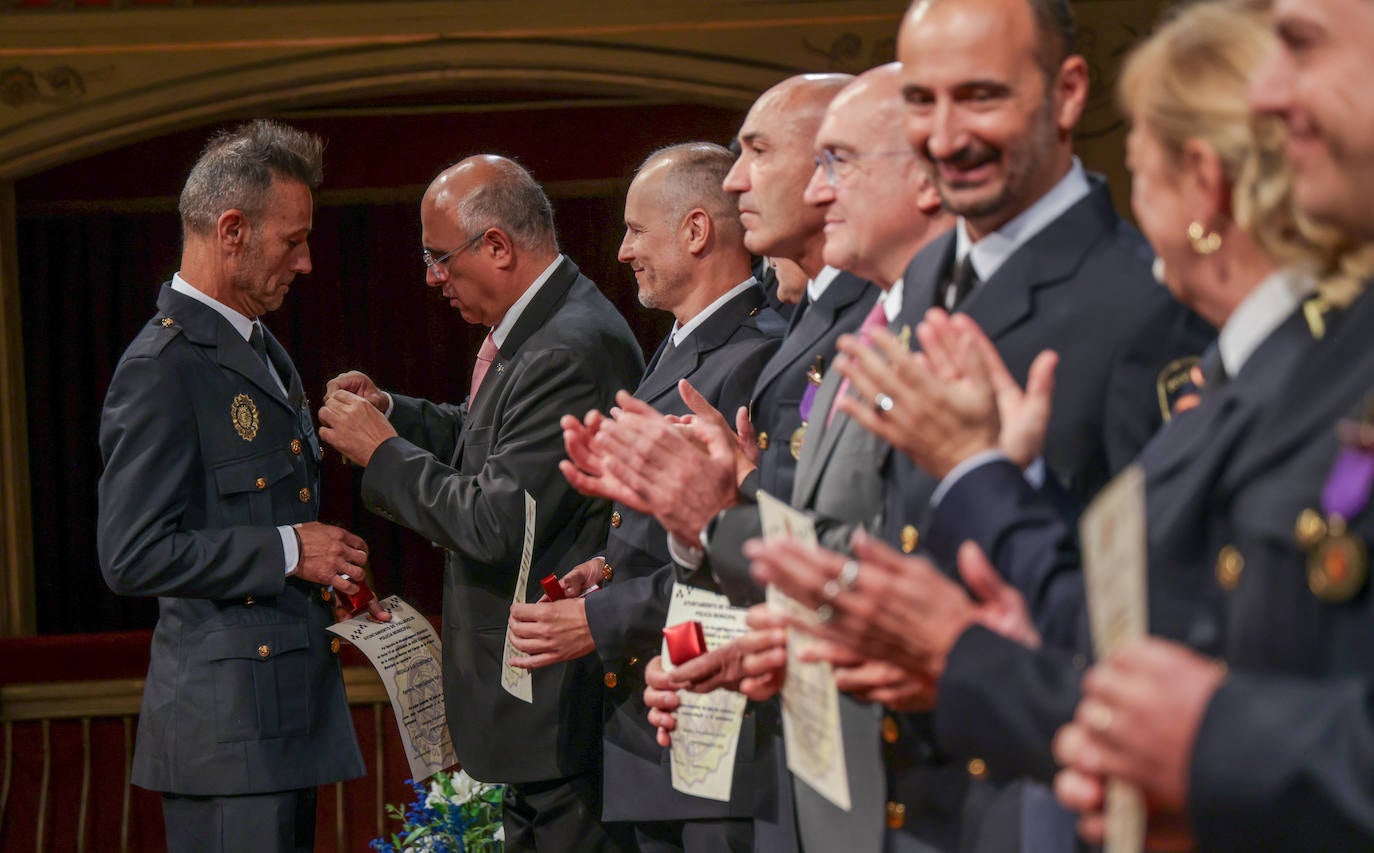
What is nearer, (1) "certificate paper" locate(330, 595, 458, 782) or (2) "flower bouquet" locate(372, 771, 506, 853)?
(1) "certificate paper" locate(330, 595, 458, 782)

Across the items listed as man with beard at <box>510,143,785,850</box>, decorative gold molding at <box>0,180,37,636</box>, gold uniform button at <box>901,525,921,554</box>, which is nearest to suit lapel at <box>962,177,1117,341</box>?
gold uniform button at <box>901,525,921,554</box>

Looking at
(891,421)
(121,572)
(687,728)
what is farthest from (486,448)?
(891,421)

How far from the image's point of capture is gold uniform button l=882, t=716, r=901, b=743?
5.20 ft

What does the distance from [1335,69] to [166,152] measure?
6.97 meters

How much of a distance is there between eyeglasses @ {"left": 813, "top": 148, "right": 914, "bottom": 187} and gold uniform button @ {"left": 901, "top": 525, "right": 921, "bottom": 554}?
64 cm

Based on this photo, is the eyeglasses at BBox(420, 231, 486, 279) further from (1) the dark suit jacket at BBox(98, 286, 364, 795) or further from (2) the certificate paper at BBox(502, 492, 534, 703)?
(2) the certificate paper at BBox(502, 492, 534, 703)

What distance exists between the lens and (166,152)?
7.23 meters

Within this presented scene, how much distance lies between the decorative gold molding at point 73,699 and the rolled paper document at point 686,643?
2497 millimetres

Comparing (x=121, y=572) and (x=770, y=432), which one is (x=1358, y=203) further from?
(x=121, y=572)

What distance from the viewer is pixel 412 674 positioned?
3.00 meters

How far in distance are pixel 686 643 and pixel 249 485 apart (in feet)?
3.81

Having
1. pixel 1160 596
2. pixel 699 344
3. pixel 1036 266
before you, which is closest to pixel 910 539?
pixel 1036 266

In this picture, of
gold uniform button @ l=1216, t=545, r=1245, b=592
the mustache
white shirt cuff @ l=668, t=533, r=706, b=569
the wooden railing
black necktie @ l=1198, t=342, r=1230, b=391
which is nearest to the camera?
gold uniform button @ l=1216, t=545, r=1245, b=592

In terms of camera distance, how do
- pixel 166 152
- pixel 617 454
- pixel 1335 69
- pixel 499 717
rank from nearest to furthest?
pixel 1335 69 → pixel 617 454 → pixel 499 717 → pixel 166 152
